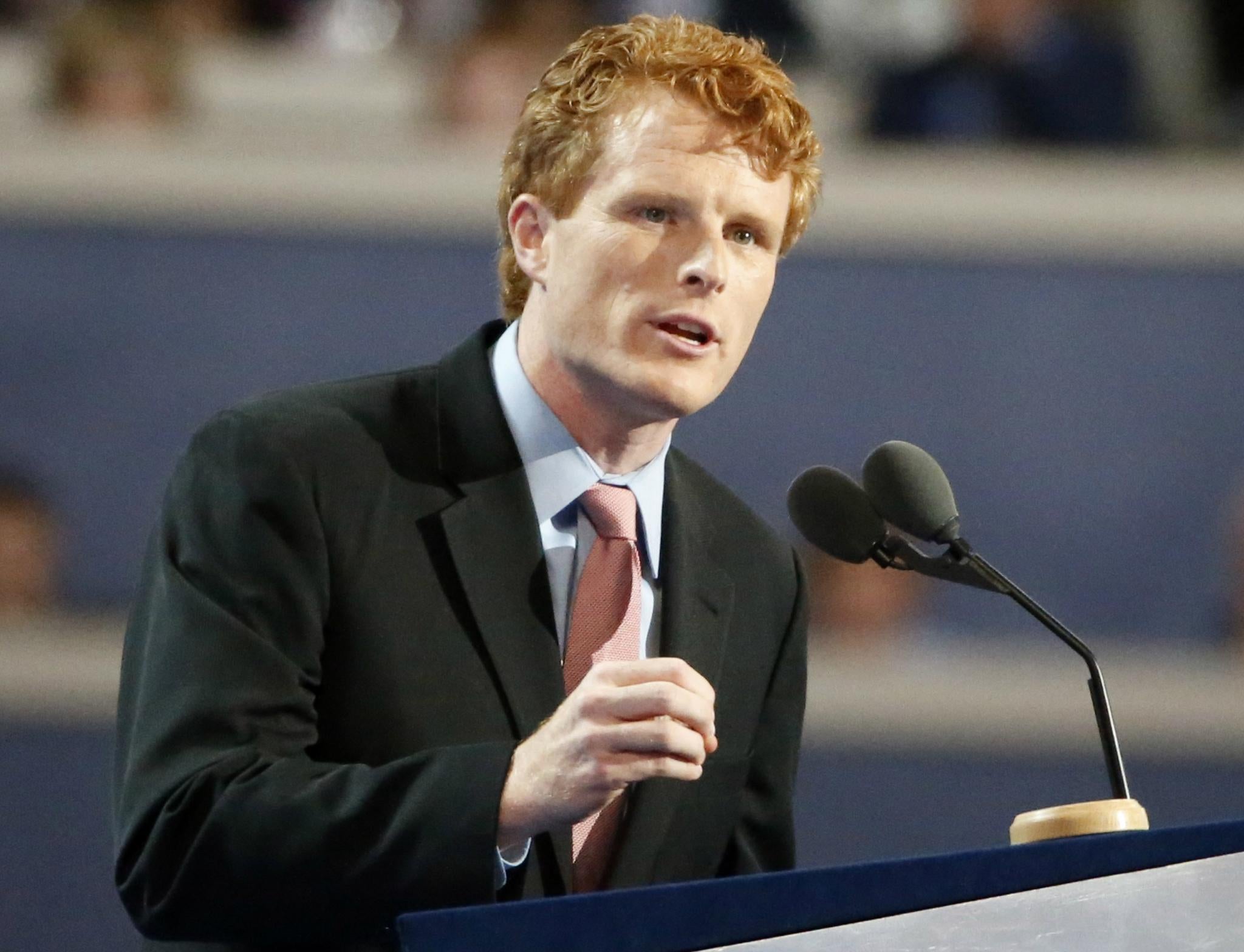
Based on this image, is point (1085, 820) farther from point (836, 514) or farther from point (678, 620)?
point (678, 620)

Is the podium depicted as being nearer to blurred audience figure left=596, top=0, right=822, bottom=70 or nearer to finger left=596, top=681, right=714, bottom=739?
finger left=596, top=681, right=714, bottom=739

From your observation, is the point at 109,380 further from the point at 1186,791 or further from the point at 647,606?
the point at 647,606

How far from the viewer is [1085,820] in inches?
54.6

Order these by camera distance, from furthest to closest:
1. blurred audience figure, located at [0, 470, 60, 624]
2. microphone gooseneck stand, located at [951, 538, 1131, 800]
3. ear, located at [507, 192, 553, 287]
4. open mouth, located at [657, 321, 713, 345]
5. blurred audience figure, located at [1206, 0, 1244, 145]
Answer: blurred audience figure, located at [1206, 0, 1244, 145]
blurred audience figure, located at [0, 470, 60, 624]
ear, located at [507, 192, 553, 287]
open mouth, located at [657, 321, 713, 345]
microphone gooseneck stand, located at [951, 538, 1131, 800]

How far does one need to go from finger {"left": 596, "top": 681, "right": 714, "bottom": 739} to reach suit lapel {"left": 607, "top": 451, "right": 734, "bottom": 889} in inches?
17.1

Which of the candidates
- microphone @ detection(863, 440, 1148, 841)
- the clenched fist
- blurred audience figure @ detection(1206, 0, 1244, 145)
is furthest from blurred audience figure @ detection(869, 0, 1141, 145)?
the clenched fist

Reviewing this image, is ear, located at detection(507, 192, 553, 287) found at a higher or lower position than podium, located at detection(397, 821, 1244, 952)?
higher

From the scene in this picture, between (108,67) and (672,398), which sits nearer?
(672,398)

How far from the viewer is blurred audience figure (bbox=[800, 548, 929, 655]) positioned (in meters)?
4.10

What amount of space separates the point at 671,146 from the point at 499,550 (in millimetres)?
360

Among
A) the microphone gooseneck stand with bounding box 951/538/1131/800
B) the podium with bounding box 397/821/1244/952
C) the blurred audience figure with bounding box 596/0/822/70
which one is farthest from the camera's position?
the blurred audience figure with bounding box 596/0/822/70

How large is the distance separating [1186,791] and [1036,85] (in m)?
1.57

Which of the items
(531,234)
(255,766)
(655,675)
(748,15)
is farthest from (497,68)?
(655,675)

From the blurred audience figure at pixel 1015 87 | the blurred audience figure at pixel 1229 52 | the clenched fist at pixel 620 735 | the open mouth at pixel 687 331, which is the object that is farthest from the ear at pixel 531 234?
the blurred audience figure at pixel 1229 52
